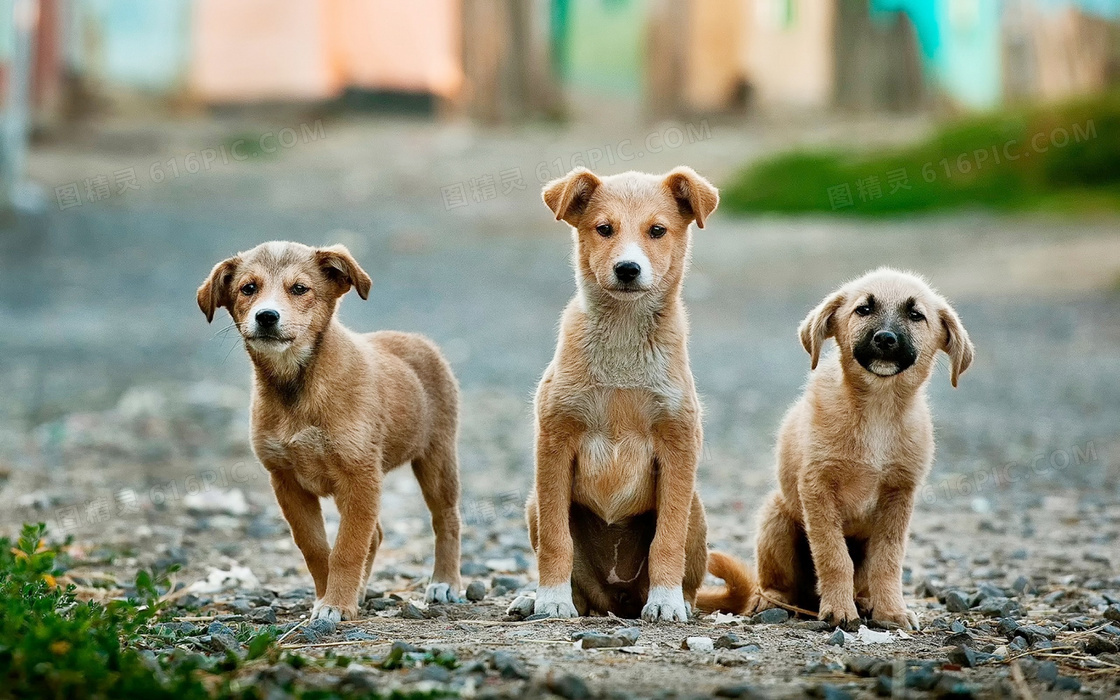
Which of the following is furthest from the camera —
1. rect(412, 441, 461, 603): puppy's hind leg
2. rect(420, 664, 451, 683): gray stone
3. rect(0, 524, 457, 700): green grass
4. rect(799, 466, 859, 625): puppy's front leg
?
rect(412, 441, 461, 603): puppy's hind leg

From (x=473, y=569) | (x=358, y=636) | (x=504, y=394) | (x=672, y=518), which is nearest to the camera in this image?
(x=358, y=636)

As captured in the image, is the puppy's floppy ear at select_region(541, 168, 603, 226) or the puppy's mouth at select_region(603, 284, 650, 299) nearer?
the puppy's mouth at select_region(603, 284, 650, 299)

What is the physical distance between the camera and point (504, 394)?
1240 centimetres

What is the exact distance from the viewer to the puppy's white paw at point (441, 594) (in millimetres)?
6027

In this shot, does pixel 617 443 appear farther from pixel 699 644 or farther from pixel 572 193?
pixel 572 193

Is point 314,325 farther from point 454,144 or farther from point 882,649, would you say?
point 454,144

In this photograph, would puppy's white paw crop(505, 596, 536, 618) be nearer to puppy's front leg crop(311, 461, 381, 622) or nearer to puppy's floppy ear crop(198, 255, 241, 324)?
puppy's front leg crop(311, 461, 381, 622)

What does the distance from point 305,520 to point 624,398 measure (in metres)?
1.43

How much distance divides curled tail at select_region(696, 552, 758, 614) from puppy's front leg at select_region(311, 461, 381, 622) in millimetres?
1588

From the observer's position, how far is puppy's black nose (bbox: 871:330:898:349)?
532 cm

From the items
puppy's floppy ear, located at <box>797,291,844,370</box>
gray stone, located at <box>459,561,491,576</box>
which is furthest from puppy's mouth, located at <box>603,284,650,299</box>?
gray stone, located at <box>459,561,491,576</box>

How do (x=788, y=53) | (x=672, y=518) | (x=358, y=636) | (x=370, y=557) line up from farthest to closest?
(x=788, y=53), (x=370, y=557), (x=672, y=518), (x=358, y=636)

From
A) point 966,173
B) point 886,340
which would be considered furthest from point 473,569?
point 966,173

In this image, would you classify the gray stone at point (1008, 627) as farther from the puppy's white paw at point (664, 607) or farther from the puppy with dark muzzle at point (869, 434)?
the puppy's white paw at point (664, 607)
